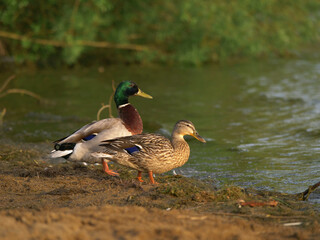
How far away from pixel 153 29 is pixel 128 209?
15.3 meters

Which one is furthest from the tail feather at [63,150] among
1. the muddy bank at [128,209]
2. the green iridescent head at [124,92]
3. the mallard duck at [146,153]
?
the green iridescent head at [124,92]

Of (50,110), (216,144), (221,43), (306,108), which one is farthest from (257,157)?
(221,43)

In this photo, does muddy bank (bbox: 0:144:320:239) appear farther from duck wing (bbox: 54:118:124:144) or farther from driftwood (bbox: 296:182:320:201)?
duck wing (bbox: 54:118:124:144)

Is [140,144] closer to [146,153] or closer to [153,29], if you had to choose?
[146,153]

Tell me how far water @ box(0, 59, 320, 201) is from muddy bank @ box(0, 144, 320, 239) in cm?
132

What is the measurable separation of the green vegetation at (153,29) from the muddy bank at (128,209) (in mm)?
10032

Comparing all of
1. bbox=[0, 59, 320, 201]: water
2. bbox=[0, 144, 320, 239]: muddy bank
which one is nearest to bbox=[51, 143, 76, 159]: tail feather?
bbox=[0, 144, 320, 239]: muddy bank

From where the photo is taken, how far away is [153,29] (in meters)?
19.4

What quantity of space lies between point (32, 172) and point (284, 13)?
14946 millimetres

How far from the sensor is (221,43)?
1939cm

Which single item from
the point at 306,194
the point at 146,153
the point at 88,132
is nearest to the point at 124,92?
the point at 88,132

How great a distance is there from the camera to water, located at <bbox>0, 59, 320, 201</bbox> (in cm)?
771

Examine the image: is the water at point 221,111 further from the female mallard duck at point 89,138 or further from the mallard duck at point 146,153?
the female mallard duck at point 89,138

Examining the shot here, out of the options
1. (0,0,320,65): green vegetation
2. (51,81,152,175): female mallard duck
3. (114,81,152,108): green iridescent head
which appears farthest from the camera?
(0,0,320,65): green vegetation
